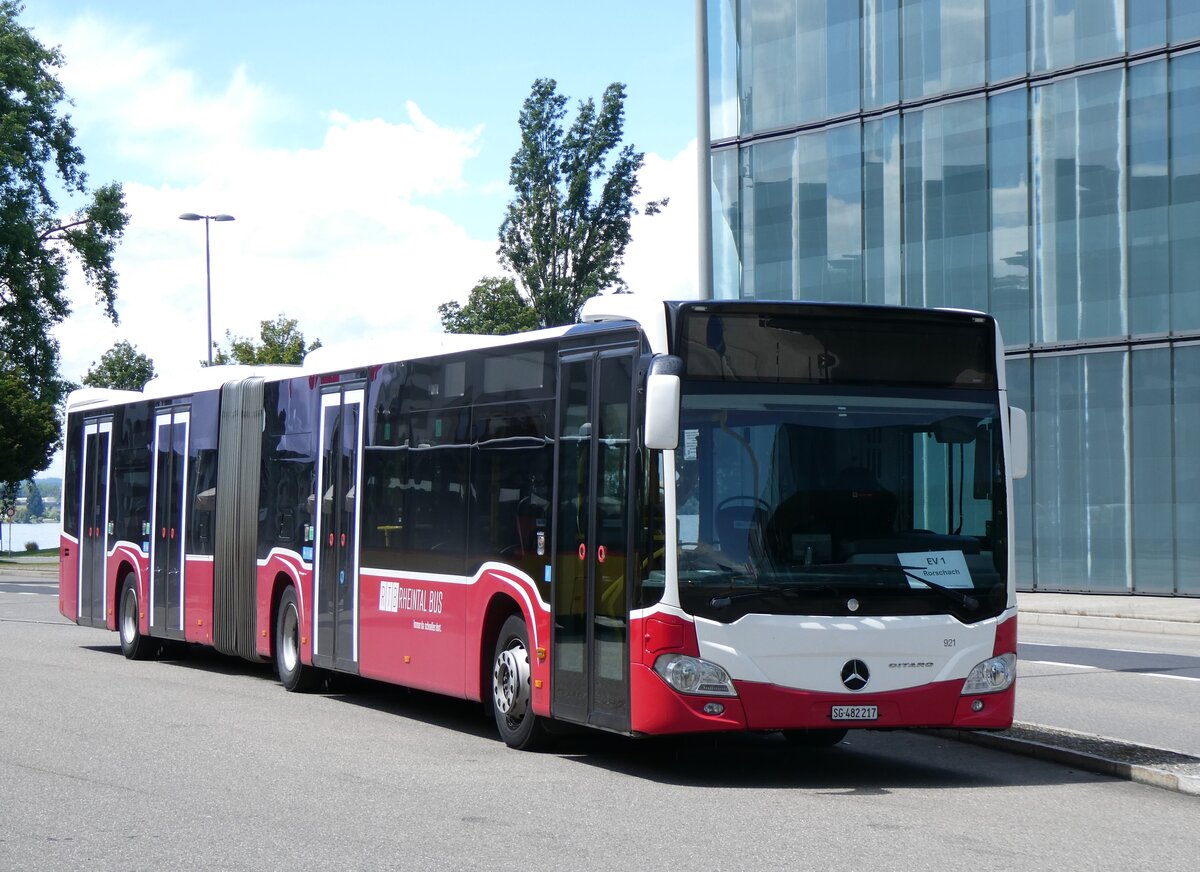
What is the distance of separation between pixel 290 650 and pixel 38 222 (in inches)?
1552

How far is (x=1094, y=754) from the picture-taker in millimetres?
10523

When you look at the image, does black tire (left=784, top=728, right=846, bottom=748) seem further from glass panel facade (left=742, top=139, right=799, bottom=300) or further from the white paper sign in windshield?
glass panel facade (left=742, top=139, right=799, bottom=300)

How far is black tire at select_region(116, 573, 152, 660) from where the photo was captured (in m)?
20.0

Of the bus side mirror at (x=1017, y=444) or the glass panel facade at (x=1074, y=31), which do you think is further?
the glass panel facade at (x=1074, y=31)

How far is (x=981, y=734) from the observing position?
38.8 feet

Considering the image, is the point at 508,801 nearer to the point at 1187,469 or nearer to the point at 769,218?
the point at 1187,469

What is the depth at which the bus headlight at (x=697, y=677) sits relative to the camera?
9719 millimetres

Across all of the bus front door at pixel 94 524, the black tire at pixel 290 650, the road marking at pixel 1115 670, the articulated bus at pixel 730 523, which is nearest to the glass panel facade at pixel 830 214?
the road marking at pixel 1115 670

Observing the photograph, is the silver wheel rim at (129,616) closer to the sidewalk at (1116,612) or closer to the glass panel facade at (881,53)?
the sidewalk at (1116,612)

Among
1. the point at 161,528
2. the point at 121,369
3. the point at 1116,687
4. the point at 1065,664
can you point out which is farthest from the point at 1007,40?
the point at 121,369

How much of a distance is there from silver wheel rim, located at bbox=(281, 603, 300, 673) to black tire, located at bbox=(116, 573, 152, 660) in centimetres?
425

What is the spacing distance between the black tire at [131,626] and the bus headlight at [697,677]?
11.7m

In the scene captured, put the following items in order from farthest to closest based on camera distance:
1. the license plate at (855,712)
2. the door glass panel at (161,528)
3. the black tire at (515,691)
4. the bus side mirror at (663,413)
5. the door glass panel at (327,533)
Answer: the door glass panel at (161,528) < the door glass panel at (327,533) < the black tire at (515,691) < the license plate at (855,712) < the bus side mirror at (663,413)

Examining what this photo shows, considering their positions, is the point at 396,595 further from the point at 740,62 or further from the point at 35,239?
the point at 35,239
